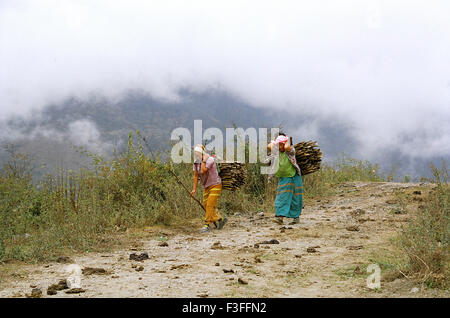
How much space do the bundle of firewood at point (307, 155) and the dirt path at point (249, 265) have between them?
1139 millimetres

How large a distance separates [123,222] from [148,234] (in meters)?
0.74

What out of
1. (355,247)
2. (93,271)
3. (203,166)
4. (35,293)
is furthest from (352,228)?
(35,293)

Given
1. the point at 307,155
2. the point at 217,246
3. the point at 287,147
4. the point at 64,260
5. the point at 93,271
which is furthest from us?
the point at 307,155

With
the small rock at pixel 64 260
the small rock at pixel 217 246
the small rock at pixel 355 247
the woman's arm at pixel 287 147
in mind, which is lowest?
the small rock at pixel 64 260

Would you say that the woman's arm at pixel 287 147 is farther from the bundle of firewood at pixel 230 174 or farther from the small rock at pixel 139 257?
the small rock at pixel 139 257

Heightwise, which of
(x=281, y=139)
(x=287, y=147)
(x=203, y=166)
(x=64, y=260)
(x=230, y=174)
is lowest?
(x=64, y=260)

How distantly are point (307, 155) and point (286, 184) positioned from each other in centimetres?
92

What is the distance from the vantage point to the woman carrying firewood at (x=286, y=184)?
28.0 ft

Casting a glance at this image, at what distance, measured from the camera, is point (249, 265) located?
507 cm

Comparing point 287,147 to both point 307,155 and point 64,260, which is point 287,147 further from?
point 64,260

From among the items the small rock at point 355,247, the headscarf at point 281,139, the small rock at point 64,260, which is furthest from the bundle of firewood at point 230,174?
the small rock at point 64,260

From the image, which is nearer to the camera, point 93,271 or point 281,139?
point 93,271
